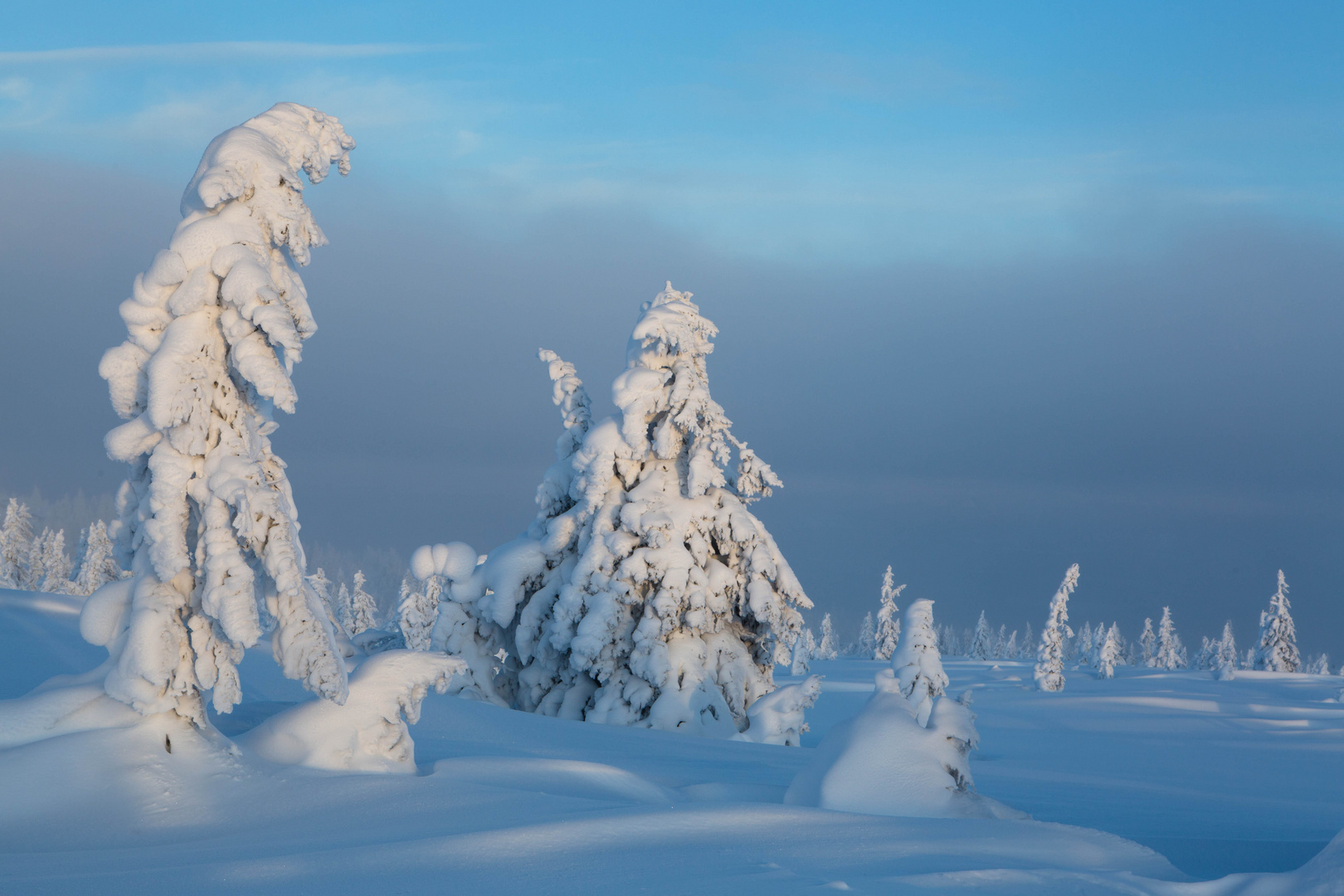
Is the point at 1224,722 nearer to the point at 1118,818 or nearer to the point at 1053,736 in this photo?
the point at 1053,736

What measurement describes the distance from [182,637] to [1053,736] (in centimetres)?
2825

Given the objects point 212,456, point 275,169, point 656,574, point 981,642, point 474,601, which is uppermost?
point 275,169

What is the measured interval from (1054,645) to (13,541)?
2598 inches

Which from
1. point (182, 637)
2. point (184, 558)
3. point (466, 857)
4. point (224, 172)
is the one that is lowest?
point (466, 857)

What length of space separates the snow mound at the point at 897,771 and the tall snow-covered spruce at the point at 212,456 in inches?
178

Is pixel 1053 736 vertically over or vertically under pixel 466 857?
under

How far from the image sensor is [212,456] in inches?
355

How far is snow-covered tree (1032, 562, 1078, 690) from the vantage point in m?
59.3

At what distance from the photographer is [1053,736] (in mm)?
31062

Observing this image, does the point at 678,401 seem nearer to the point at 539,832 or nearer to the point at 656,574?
the point at 656,574

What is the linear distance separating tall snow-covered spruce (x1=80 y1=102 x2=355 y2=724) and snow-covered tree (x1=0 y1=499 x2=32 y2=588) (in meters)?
65.1

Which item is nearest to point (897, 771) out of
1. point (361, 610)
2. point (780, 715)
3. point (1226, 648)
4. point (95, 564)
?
point (780, 715)

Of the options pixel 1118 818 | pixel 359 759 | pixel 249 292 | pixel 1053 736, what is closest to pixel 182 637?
pixel 359 759

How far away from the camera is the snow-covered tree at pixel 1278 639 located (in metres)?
68.7
